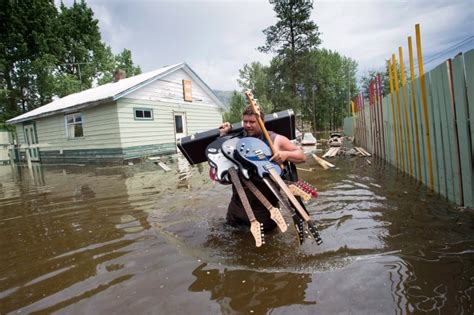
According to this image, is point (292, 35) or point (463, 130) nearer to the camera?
point (463, 130)

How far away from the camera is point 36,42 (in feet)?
77.5

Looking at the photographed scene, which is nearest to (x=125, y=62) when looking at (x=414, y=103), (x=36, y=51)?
(x=36, y=51)

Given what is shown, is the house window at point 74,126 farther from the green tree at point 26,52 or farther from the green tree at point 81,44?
the green tree at point 81,44

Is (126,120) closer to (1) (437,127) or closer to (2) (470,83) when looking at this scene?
(1) (437,127)

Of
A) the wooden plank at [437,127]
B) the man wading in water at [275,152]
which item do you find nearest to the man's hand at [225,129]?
the man wading in water at [275,152]

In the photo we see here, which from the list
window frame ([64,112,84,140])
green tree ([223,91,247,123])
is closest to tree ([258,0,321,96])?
green tree ([223,91,247,123])

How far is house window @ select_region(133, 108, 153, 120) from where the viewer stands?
1245cm

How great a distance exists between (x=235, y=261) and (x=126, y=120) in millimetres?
10523

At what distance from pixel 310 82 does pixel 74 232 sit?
29.0m

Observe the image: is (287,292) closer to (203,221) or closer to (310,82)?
(203,221)

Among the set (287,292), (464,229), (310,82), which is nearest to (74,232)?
(287,292)

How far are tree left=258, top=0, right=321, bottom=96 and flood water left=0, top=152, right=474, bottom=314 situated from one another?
83.4 ft

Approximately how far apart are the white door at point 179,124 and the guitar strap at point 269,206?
39.1 ft

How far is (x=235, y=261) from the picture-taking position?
106 inches
